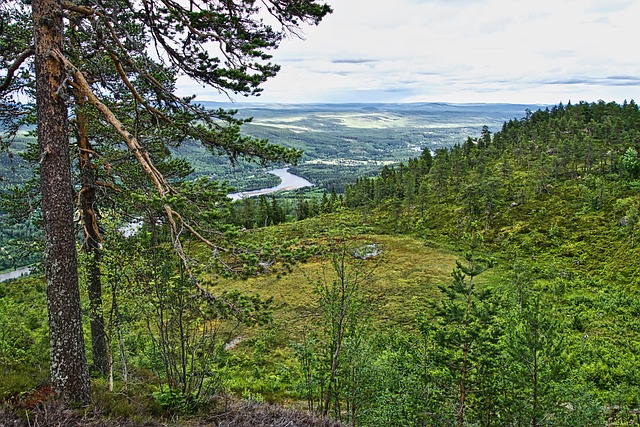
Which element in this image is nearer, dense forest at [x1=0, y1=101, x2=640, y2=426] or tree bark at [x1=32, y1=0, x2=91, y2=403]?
tree bark at [x1=32, y1=0, x2=91, y2=403]

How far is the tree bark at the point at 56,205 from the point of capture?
534 cm

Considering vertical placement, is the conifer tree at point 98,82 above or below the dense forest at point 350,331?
above

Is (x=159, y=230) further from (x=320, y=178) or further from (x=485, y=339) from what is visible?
(x=320, y=178)

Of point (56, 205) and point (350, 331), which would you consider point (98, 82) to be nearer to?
point (56, 205)

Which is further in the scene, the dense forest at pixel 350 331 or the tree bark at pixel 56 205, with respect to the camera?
the dense forest at pixel 350 331

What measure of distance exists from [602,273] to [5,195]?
119ft

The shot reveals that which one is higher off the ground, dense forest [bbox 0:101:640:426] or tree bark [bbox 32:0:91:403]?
tree bark [bbox 32:0:91:403]

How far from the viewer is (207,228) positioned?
19.0ft

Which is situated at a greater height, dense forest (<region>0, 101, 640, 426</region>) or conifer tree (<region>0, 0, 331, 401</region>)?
conifer tree (<region>0, 0, 331, 401</region>)

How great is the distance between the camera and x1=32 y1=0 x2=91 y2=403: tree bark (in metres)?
5.34

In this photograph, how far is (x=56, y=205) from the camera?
5410 mm

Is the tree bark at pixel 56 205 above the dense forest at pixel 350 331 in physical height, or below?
above

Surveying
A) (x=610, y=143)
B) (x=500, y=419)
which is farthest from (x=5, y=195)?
(x=610, y=143)

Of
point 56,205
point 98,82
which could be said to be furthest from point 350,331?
point 98,82
